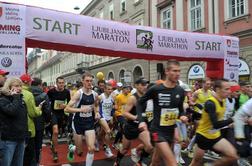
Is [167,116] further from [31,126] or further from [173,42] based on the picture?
[173,42]

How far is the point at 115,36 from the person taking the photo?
403 inches

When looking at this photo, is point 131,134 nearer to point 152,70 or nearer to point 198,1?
point 198,1

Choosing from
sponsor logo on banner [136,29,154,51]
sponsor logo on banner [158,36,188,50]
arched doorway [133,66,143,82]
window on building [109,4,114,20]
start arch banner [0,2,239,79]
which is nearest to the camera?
start arch banner [0,2,239,79]

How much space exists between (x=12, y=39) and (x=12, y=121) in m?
3.65

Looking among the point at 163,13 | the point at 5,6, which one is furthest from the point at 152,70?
the point at 5,6

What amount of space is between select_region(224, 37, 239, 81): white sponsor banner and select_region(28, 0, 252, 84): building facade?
8.24ft

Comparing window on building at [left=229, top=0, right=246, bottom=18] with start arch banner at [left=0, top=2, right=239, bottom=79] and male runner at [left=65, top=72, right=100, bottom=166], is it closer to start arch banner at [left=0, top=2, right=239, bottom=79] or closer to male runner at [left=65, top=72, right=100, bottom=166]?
start arch banner at [left=0, top=2, right=239, bottom=79]

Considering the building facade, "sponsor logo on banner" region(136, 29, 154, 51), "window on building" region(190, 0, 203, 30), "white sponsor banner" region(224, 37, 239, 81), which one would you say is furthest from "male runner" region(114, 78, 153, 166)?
"window on building" region(190, 0, 203, 30)

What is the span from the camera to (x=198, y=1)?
77.0 feet

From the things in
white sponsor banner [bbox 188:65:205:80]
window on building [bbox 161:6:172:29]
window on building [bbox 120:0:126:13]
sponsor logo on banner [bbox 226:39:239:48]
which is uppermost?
window on building [bbox 120:0:126:13]

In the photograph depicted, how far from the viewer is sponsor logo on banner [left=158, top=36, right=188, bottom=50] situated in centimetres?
1134

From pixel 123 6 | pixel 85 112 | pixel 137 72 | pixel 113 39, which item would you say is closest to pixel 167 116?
pixel 85 112

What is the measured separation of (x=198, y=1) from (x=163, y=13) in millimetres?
4531

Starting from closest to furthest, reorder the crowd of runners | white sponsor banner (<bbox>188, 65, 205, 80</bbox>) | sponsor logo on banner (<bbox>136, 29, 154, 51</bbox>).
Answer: the crowd of runners → sponsor logo on banner (<bbox>136, 29, 154, 51</bbox>) → white sponsor banner (<bbox>188, 65, 205, 80</bbox>)
